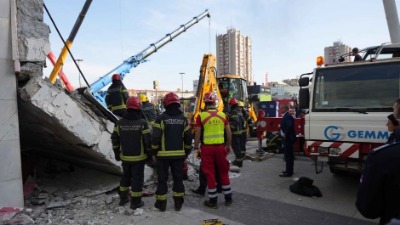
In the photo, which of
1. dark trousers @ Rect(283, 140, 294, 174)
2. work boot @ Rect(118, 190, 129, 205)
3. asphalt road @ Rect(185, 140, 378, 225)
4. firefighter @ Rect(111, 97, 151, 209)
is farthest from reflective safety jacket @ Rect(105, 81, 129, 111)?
dark trousers @ Rect(283, 140, 294, 174)

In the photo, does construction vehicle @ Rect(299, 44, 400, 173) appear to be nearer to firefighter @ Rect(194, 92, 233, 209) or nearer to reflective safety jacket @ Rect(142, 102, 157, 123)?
firefighter @ Rect(194, 92, 233, 209)

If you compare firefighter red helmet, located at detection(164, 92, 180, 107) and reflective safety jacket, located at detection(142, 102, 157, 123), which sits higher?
firefighter red helmet, located at detection(164, 92, 180, 107)

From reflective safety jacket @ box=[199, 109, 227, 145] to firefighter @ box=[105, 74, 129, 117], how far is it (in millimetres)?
2645

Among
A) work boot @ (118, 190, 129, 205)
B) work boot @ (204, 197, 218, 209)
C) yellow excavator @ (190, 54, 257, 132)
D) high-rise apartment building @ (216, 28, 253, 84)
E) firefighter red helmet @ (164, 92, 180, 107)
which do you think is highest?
high-rise apartment building @ (216, 28, 253, 84)

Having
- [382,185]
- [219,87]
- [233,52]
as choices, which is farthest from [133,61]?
[233,52]

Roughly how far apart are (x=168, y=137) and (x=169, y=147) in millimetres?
160

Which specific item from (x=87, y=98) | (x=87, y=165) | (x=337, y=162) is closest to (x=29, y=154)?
(x=87, y=165)

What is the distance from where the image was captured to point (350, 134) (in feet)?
16.6

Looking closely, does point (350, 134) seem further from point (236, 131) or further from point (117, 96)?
point (117, 96)

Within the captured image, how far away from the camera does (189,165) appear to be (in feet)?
24.7

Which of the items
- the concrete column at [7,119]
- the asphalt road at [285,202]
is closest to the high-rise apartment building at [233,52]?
the asphalt road at [285,202]

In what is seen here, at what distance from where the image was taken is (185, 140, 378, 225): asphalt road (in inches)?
184

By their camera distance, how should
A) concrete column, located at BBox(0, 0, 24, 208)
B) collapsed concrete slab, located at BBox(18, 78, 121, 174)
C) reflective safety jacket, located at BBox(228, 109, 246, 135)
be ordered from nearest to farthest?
concrete column, located at BBox(0, 0, 24, 208) < collapsed concrete slab, located at BBox(18, 78, 121, 174) < reflective safety jacket, located at BBox(228, 109, 246, 135)

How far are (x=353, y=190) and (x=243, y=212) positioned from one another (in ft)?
8.24
